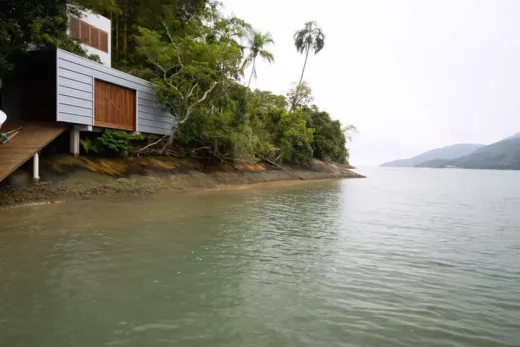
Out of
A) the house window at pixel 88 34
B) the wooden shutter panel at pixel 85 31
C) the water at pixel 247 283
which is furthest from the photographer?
the wooden shutter panel at pixel 85 31

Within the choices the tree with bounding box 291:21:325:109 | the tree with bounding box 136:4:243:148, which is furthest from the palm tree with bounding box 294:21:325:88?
the tree with bounding box 136:4:243:148

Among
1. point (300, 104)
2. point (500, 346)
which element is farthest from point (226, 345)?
point (300, 104)

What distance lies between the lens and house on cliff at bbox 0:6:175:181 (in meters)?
15.4

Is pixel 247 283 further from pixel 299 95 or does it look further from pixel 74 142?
pixel 299 95

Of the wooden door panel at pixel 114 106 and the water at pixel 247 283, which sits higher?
the wooden door panel at pixel 114 106

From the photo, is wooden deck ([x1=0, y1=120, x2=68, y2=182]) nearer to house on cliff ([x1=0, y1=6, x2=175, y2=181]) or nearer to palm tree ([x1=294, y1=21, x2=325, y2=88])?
house on cliff ([x1=0, y1=6, x2=175, y2=181])

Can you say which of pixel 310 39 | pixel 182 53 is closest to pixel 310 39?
pixel 310 39

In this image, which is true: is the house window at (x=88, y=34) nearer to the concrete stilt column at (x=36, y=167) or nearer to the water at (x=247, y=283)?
the concrete stilt column at (x=36, y=167)

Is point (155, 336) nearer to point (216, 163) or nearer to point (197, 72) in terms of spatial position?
point (197, 72)

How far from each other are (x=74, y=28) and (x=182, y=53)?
575 centimetres

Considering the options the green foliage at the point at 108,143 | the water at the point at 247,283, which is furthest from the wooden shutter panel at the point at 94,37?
the water at the point at 247,283

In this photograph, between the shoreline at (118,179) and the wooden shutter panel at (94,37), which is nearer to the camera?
the shoreline at (118,179)

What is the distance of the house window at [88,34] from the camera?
66.8ft

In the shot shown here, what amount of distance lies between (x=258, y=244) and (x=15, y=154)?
986 cm
